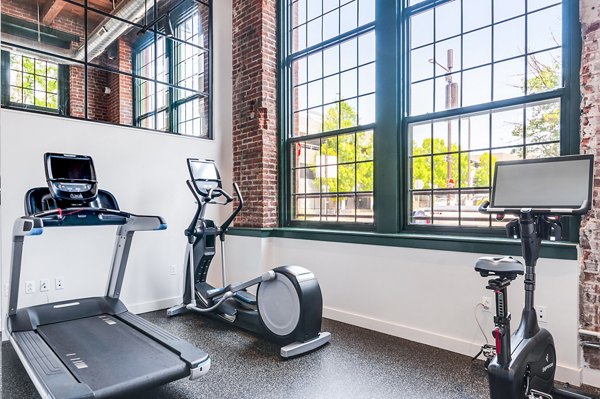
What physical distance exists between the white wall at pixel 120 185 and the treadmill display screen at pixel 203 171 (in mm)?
598

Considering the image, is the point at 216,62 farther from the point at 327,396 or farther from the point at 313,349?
the point at 327,396

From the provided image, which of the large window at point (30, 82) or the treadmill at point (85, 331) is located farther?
the large window at point (30, 82)

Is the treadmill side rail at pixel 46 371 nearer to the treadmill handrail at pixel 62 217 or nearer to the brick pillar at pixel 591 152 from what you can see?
the treadmill handrail at pixel 62 217

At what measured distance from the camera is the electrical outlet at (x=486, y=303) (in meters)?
2.99

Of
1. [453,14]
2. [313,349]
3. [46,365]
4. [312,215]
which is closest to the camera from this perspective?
[46,365]

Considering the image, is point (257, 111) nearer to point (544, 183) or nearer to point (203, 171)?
point (203, 171)

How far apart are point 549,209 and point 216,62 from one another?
4.59m

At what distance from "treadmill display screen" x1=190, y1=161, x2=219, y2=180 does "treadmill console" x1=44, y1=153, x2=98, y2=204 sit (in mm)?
1096

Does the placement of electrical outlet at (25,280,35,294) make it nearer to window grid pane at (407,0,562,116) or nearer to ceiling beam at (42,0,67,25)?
ceiling beam at (42,0,67,25)

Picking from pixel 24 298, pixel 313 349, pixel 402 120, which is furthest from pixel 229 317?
pixel 402 120

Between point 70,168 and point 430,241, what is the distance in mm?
3234

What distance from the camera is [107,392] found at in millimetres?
2100

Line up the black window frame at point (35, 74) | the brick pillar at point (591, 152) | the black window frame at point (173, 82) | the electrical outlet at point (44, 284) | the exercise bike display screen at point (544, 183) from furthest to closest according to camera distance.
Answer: the black window frame at point (173, 82), the black window frame at point (35, 74), the electrical outlet at point (44, 284), the brick pillar at point (591, 152), the exercise bike display screen at point (544, 183)


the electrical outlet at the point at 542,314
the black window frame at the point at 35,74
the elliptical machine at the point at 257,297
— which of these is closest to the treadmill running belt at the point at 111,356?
the elliptical machine at the point at 257,297
